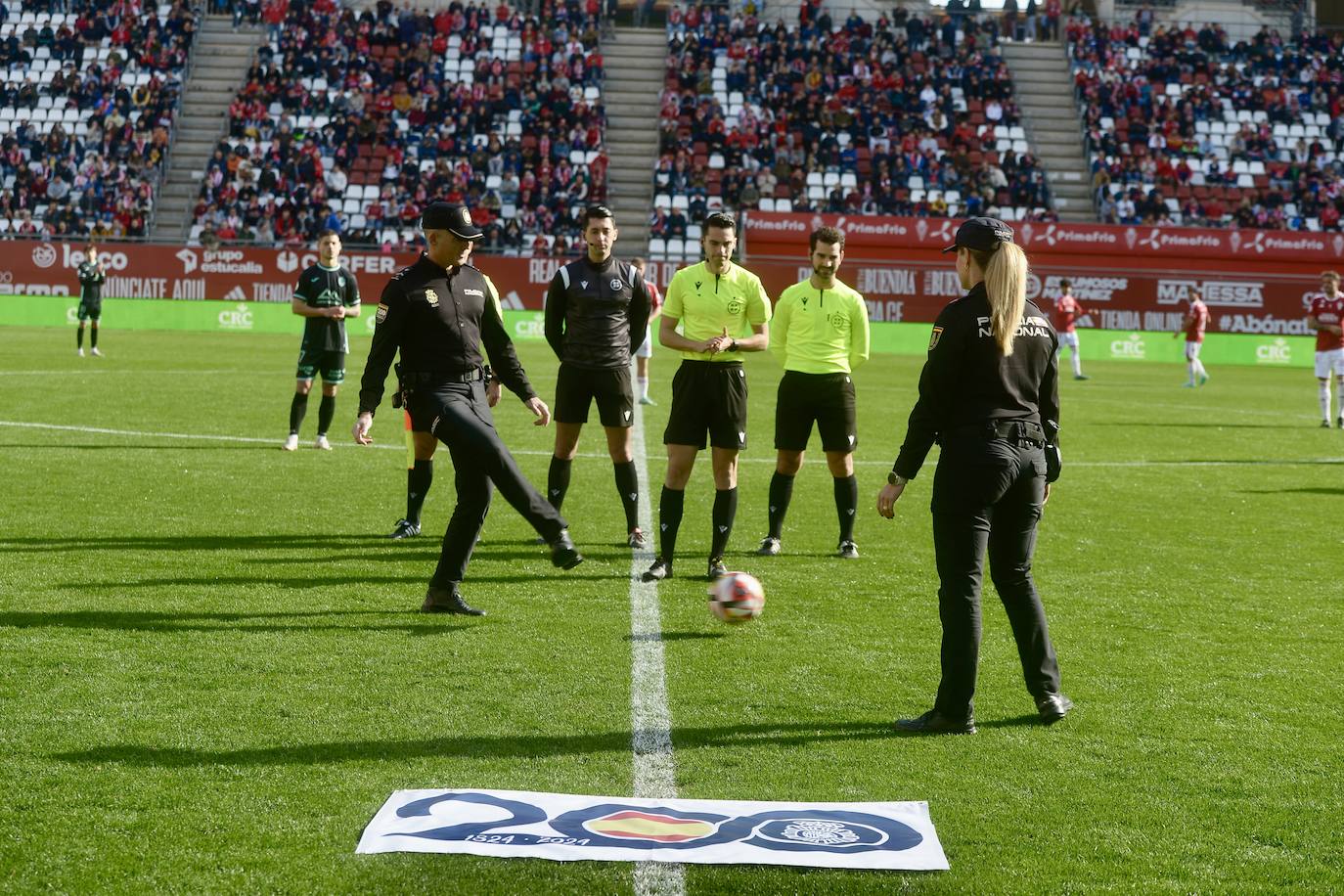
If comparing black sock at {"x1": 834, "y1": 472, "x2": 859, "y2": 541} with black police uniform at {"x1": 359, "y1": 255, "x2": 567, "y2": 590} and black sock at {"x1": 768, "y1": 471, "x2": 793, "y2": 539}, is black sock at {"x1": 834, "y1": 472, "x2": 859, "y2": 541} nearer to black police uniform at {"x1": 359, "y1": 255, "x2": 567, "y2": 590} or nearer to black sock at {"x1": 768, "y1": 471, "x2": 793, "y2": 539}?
black sock at {"x1": 768, "y1": 471, "x2": 793, "y2": 539}

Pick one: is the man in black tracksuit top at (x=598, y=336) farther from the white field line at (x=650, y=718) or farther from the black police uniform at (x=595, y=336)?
A: the white field line at (x=650, y=718)

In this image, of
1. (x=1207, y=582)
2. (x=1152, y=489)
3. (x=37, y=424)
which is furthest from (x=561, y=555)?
(x=37, y=424)

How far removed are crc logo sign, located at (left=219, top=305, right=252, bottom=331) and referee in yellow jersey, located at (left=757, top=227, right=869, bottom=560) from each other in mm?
29424

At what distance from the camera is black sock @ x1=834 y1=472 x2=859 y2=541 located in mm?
9914

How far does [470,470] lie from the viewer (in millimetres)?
7602

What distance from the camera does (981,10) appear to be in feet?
168

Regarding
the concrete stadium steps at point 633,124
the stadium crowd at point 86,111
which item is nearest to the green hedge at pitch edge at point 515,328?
the stadium crowd at point 86,111

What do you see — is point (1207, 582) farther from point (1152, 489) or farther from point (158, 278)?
point (158, 278)

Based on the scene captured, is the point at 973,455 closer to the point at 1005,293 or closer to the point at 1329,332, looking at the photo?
the point at 1005,293

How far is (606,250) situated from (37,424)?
9.52 m

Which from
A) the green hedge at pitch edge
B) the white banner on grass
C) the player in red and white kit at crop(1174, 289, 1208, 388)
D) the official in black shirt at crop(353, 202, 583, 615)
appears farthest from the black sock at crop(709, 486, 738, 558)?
the green hedge at pitch edge

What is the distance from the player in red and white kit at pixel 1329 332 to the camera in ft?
66.8

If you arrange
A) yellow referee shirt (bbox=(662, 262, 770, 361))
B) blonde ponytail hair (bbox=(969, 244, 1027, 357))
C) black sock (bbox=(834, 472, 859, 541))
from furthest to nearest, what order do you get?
black sock (bbox=(834, 472, 859, 541)) → yellow referee shirt (bbox=(662, 262, 770, 361)) → blonde ponytail hair (bbox=(969, 244, 1027, 357))

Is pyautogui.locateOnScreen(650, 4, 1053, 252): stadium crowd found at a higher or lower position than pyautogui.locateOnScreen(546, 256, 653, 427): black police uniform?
higher
